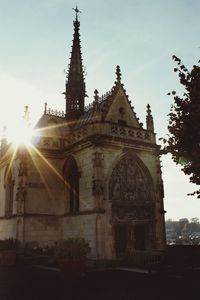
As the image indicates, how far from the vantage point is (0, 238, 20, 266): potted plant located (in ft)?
66.1

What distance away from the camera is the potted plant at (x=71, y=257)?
628 inches

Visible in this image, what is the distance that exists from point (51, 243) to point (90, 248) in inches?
176

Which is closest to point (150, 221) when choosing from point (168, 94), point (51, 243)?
point (51, 243)

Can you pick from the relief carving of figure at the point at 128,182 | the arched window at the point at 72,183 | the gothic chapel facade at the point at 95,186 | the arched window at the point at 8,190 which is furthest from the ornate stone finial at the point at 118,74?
the arched window at the point at 8,190

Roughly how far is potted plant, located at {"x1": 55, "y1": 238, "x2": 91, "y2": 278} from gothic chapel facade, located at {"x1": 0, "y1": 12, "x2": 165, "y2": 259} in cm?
386

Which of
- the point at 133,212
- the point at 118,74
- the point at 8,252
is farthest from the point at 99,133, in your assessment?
the point at 8,252

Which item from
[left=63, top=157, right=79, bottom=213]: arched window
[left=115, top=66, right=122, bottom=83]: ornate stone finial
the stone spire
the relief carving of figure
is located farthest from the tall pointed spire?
the relief carving of figure

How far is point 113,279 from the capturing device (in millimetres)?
14812

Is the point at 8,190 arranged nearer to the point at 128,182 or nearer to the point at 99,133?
the point at 99,133

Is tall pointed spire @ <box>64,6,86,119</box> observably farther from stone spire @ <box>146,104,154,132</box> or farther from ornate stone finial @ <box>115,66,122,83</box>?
stone spire @ <box>146,104,154,132</box>

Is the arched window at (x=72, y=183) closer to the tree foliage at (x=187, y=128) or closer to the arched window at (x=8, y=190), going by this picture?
the arched window at (x=8, y=190)

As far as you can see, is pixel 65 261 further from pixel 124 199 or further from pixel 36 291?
pixel 124 199

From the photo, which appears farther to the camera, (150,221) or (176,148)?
(150,221)

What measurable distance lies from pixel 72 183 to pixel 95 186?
3926 mm
